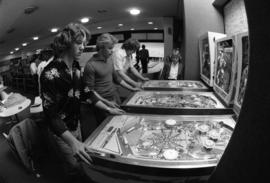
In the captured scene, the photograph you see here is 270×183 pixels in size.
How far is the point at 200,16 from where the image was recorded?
2.16 m

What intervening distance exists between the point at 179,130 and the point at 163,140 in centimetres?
14

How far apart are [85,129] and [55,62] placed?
0.75 m

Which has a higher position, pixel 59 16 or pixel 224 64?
pixel 59 16

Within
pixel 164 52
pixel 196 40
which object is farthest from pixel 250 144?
pixel 164 52

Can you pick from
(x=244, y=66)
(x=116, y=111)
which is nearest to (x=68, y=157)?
(x=116, y=111)

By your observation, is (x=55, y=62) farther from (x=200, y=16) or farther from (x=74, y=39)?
(x=200, y=16)

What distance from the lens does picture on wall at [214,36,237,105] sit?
1.00 m

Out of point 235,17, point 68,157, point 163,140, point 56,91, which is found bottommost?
point 68,157

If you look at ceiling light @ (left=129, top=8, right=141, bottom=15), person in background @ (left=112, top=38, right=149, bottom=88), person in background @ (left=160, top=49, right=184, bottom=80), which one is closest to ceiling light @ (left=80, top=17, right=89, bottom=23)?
ceiling light @ (left=129, top=8, right=141, bottom=15)

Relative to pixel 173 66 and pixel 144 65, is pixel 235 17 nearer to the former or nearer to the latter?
pixel 173 66

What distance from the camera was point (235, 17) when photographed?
1.64 metres

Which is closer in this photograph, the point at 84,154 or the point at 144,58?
the point at 84,154

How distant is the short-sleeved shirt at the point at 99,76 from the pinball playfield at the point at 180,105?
384 mm

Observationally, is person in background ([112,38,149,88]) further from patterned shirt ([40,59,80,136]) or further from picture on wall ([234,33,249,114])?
picture on wall ([234,33,249,114])
